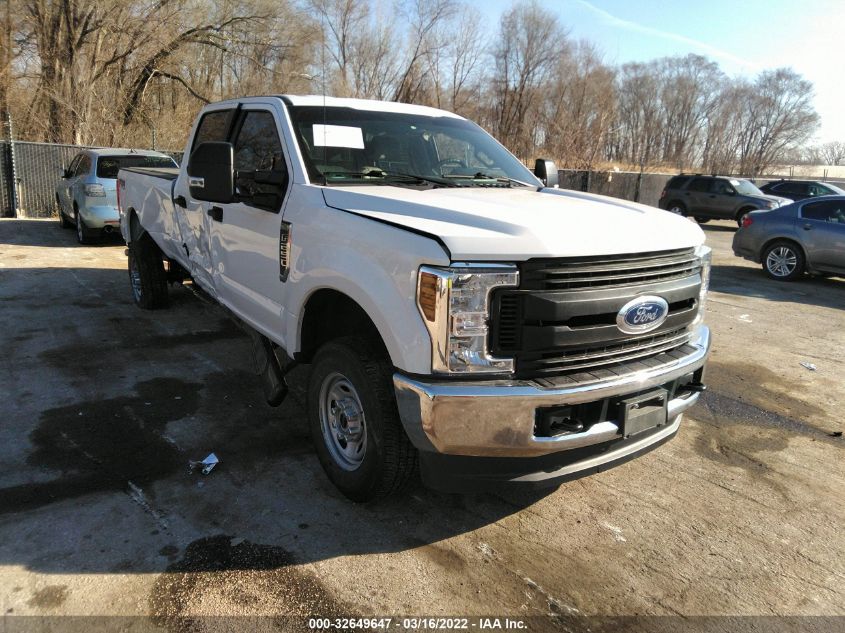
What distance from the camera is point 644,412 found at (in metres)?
2.85

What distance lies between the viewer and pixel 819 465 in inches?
160

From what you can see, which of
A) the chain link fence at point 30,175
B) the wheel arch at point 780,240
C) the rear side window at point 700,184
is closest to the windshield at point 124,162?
the chain link fence at point 30,175

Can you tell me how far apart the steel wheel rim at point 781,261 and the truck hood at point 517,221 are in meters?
9.22

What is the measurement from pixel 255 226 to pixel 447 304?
201cm

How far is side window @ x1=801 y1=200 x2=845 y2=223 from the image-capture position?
34.9 feet

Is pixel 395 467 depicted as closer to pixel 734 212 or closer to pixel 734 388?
pixel 734 388

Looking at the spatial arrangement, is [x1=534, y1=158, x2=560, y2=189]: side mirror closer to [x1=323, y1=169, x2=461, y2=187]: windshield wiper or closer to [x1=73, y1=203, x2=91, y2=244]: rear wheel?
[x1=323, y1=169, x2=461, y2=187]: windshield wiper

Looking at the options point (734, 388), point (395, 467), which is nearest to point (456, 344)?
point (395, 467)

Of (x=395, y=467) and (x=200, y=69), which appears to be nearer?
(x=395, y=467)

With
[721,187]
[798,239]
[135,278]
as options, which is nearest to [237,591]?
[135,278]

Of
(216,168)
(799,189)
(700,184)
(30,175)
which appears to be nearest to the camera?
(216,168)

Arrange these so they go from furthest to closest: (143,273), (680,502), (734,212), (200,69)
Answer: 1. (200,69)
2. (734,212)
3. (143,273)
4. (680,502)

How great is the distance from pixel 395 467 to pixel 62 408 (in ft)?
9.63

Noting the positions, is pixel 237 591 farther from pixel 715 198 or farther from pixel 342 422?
pixel 715 198
